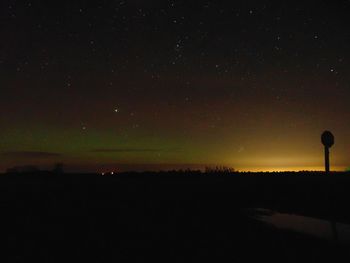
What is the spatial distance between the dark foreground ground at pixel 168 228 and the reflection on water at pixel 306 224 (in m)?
0.47

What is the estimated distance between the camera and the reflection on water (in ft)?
31.8

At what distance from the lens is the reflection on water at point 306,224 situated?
31.8ft

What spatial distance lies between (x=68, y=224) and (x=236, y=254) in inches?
243

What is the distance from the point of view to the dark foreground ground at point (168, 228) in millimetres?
7996

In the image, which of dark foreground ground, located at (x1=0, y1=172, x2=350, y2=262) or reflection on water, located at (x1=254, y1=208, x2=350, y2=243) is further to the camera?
reflection on water, located at (x1=254, y1=208, x2=350, y2=243)

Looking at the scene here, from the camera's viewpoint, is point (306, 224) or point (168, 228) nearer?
point (168, 228)

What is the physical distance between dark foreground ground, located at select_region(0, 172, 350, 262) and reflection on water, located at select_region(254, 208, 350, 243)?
0.47 meters

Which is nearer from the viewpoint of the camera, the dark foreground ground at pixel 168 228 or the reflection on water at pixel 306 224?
the dark foreground ground at pixel 168 228

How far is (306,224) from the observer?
450 inches

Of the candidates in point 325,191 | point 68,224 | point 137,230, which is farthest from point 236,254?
point 325,191

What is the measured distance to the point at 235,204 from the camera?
A: 16453 millimetres

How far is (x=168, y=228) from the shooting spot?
1098 cm

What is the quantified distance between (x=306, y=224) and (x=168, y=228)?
12.8 ft

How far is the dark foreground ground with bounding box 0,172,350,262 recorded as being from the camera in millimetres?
7996
